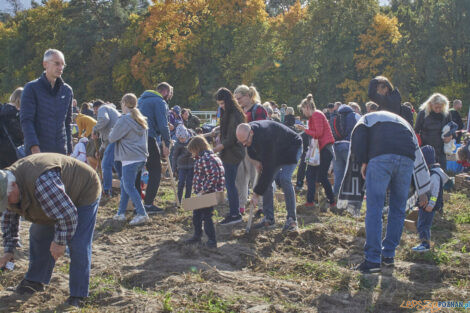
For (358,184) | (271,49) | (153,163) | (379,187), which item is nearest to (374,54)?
(271,49)

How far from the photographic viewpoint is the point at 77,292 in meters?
4.26

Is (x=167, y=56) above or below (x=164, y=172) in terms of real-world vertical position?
above

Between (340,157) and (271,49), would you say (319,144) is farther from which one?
(271,49)

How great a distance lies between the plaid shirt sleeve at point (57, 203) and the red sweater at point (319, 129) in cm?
558

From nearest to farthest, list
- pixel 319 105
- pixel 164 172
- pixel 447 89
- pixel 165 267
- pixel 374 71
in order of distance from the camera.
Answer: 1. pixel 165 267
2. pixel 164 172
3. pixel 447 89
4. pixel 374 71
5. pixel 319 105

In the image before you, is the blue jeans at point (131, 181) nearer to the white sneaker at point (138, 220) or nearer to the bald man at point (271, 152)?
the white sneaker at point (138, 220)

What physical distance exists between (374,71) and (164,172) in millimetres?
27547

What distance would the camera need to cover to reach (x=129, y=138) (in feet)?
23.9

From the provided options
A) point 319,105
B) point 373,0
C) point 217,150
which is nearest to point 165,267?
point 217,150

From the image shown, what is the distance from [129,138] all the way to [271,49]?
31.8m

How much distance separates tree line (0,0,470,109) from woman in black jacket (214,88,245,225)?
2901 centimetres

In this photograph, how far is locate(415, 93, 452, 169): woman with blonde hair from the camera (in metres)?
8.31

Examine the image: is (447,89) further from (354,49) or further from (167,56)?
(167,56)

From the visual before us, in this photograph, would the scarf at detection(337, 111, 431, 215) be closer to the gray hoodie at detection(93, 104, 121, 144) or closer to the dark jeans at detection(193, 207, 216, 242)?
the dark jeans at detection(193, 207, 216, 242)
